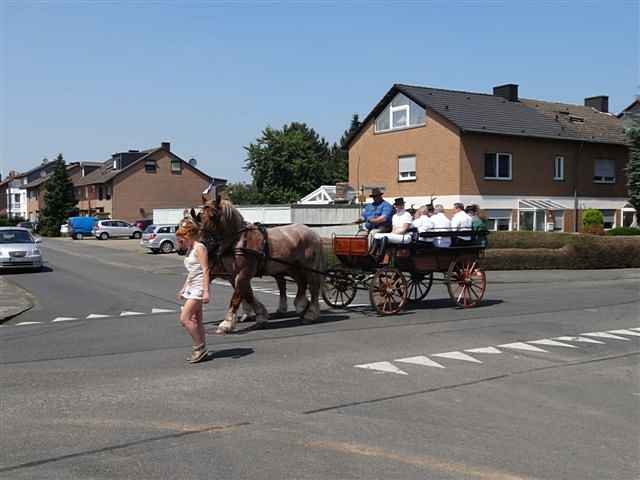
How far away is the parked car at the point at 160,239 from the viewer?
124 ft

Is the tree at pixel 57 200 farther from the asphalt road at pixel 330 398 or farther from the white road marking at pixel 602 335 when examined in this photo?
the white road marking at pixel 602 335

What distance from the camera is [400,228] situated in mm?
12672

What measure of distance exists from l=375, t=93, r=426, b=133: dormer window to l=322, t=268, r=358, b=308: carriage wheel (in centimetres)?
2347

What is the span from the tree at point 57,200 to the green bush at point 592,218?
52429mm

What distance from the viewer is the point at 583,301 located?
15.6 metres

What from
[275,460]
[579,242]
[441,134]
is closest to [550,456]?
[275,460]

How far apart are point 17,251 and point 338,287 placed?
1476 centimetres

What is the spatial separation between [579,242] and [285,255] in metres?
17.1

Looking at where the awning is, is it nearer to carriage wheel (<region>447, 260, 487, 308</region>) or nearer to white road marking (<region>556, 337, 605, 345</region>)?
carriage wheel (<region>447, 260, 487, 308</region>)

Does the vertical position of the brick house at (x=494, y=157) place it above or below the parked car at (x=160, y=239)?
above

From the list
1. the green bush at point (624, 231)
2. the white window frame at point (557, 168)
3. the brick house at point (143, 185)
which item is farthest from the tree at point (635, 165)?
the brick house at point (143, 185)

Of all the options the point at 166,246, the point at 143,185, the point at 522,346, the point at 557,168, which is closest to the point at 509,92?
the point at 557,168

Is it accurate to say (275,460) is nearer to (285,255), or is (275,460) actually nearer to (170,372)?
(170,372)

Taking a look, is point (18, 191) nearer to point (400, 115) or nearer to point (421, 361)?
point (400, 115)
